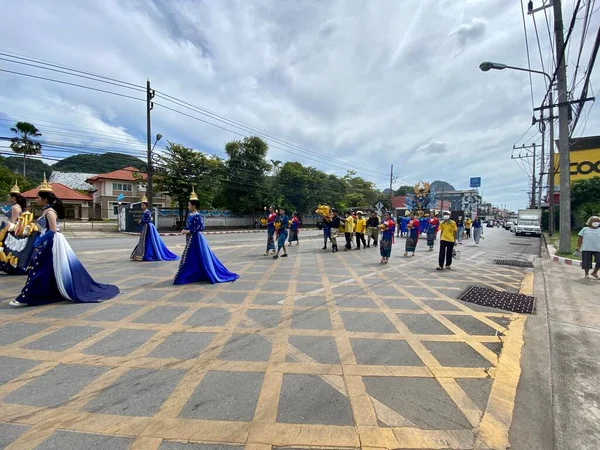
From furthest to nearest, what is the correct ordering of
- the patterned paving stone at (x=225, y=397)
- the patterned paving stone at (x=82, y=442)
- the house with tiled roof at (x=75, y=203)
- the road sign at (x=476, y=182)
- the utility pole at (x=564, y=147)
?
1. the road sign at (x=476, y=182)
2. the house with tiled roof at (x=75, y=203)
3. the utility pole at (x=564, y=147)
4. the patterned paving stone at (x=225, y=397)
5. the patterned paving stone at (x=82, y=442)

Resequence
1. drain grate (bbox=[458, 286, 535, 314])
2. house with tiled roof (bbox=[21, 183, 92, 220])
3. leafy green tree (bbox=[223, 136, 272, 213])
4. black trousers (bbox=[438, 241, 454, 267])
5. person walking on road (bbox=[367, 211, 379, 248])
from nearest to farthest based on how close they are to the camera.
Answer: drain grate (bbox=[458, 286, 535, 314]) → black trousers (bbox=[438, 241, 454, 267]) → person walking on road (bbox=[367, 211, 379, 248]) → leafy green tree (bbox=[223, 136, 272, 213]) → house with tiled roof (bbox=[21, 183, 92, 220])

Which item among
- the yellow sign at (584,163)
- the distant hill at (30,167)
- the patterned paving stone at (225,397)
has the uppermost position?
the distant hill at (30,167)

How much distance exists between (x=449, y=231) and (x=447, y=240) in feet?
1.20

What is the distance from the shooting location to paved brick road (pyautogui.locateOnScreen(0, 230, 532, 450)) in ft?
6.53

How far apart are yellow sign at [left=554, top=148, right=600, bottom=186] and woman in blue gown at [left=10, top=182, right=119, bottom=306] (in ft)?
126

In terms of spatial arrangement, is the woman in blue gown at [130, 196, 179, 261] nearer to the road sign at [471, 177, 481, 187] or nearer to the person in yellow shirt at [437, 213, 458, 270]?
the person in yellow shirt at [437, 213, 458, 270]

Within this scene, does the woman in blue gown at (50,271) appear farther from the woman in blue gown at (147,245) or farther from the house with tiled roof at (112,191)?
the house with tiled roof at (112,191)

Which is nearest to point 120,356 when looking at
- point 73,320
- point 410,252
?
point 73,320

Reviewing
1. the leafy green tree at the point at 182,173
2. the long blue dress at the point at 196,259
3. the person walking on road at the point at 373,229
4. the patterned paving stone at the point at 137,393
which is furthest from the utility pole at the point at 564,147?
the leafy green tree at the point at 182,173

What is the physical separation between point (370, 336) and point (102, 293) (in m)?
4.24

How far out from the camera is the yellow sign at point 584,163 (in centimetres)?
2955

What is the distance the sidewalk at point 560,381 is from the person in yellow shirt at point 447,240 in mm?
3057

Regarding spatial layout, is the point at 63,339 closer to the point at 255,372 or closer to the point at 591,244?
the point at 255,372

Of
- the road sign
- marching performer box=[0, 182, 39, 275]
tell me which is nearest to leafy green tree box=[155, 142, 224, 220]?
marching performer box=[0, 182, 39, 275]
